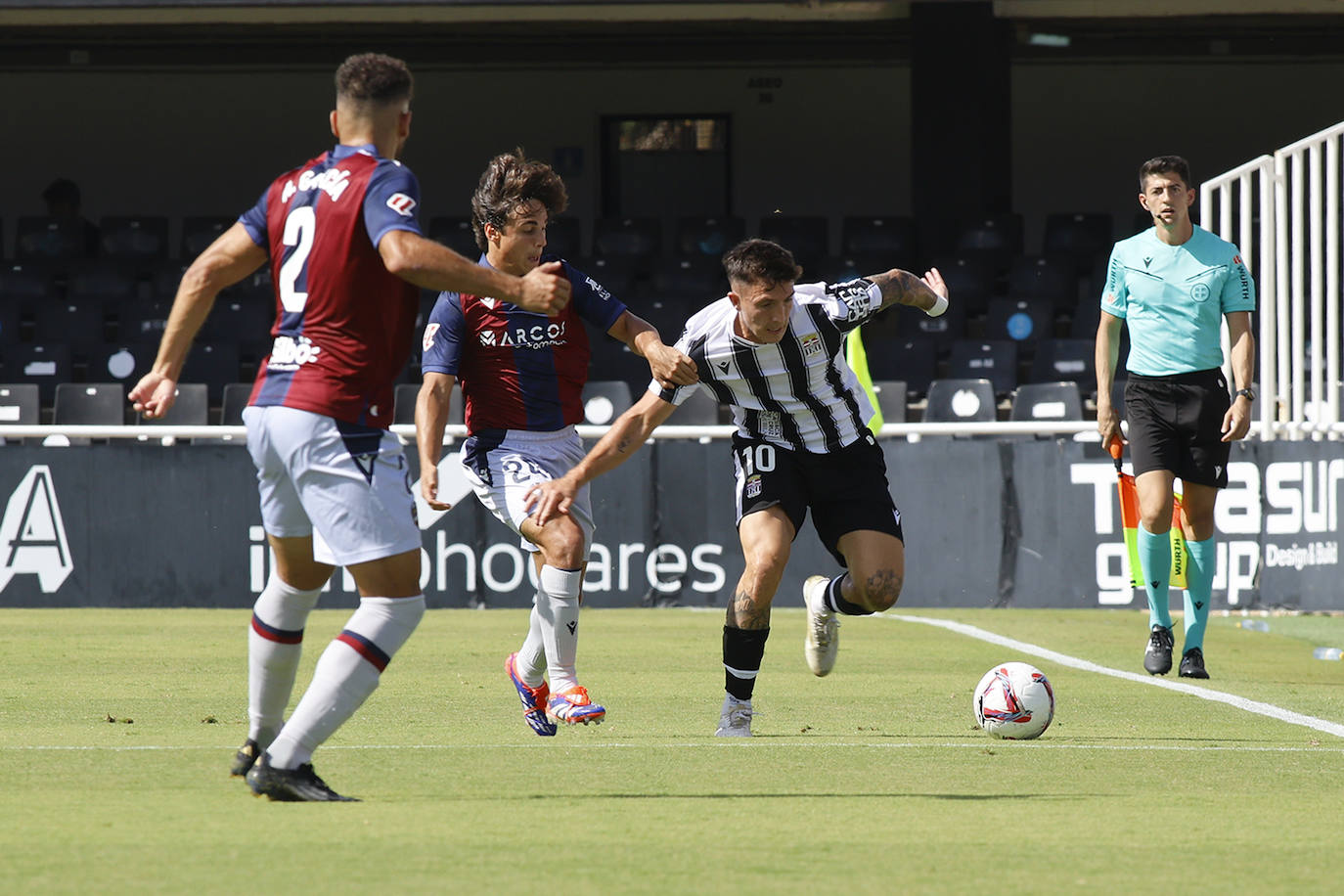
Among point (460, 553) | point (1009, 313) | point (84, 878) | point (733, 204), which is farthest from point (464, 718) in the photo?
point (733, 204)

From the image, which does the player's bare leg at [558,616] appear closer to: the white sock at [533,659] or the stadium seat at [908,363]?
the white sock at [533,659]

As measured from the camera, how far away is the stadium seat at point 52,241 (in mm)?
21125

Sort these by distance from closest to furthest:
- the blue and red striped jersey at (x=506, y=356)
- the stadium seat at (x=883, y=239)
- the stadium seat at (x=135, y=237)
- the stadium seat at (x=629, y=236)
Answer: the blue and red striped jersey at (x=506, y=356) → the stadium seat at (x=883, y=239) → the stadium seat at (x=629, y=236) → the stadium seat at (x=135, y=237)

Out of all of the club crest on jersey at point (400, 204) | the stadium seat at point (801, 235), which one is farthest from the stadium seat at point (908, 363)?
the club crest on jersey at point (400, 204)

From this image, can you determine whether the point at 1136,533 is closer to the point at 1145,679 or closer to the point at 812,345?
the point at 1145,679

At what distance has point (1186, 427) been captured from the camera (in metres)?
8.56

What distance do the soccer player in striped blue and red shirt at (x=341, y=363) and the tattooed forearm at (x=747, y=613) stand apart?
195cm

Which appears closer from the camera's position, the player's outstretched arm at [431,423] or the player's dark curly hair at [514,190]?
the player's dark curly hair at [514,190]

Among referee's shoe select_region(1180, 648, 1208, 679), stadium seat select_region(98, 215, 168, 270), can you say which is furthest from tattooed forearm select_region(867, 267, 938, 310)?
stadium seat select_region(98, 215, 168, 270)

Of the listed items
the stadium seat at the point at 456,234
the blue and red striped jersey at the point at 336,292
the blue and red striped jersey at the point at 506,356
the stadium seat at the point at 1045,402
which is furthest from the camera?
the stadium seat at the point at 456,234

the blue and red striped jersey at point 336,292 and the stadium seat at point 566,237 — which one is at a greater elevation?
the stadium seat at point 566,237

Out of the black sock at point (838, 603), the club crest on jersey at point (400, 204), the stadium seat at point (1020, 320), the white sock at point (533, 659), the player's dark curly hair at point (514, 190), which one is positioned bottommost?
the white sock at point (533, 659)

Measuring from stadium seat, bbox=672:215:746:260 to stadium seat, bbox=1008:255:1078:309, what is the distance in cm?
343

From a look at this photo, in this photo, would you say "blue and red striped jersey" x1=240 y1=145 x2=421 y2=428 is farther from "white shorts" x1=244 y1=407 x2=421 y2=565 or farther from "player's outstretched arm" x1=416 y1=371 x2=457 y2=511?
"player's outstretched arm" x1=416 y1=371 x2=457 y2=511
